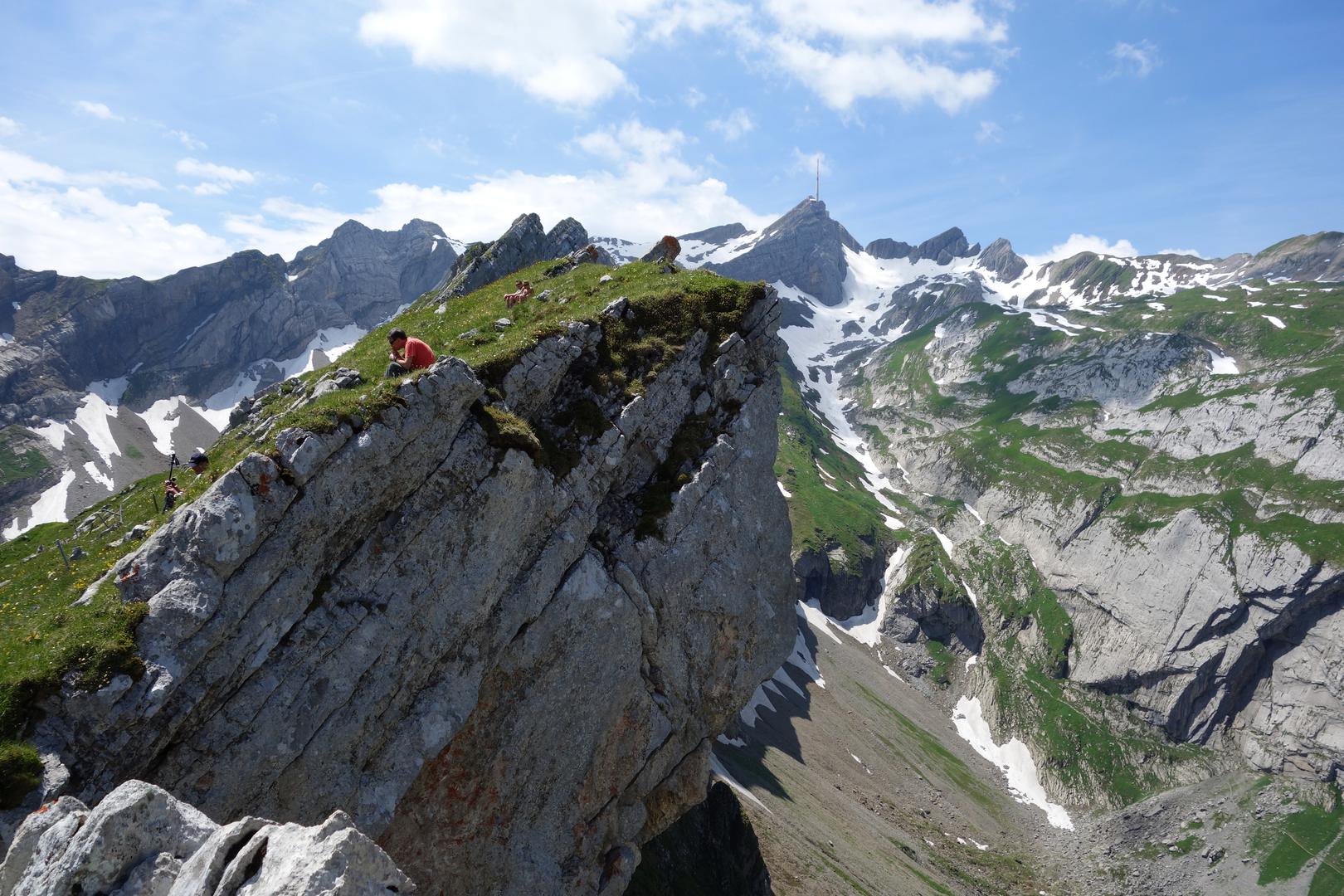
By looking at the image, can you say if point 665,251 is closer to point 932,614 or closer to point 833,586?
point 833,586

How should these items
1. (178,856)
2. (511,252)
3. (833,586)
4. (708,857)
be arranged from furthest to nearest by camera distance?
(833,586) → (511,252) → (708,857) → (178,856)

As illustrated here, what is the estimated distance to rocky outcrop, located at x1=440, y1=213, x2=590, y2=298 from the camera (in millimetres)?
56969

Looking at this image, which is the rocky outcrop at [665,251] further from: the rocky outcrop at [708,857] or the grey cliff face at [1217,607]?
the grey cliff face at [1217,607]

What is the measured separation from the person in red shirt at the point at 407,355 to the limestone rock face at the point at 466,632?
1.83 meters

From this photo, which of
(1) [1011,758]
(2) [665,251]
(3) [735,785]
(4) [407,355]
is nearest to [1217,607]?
(1) [1011,758]

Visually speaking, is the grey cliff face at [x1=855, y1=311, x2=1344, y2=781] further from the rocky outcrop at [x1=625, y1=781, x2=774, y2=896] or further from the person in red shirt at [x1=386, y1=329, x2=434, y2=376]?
the person in red shirt at [x1=386, y1=329, x2=434, y2=376]

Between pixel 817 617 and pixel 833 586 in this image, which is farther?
pixel 833 586

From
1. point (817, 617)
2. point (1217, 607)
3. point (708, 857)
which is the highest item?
point (1217, 607)

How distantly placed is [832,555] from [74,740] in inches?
7517

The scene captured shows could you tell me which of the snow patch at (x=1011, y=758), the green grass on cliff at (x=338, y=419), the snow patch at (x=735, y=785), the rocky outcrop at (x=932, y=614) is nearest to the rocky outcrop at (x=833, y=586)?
the rocky outcrop at (x=932, y=614)

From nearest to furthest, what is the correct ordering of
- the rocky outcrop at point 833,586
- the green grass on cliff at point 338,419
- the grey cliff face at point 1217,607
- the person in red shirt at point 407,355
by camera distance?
the green grass on cliff at point 338,419
the person in red shirt at point 407,355
the grey cliff face at point 1217,607
the rocky outcrop at point 833,586

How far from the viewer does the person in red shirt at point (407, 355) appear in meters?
24.7

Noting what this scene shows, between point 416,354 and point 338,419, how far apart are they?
4726 mm

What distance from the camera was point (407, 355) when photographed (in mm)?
25031
